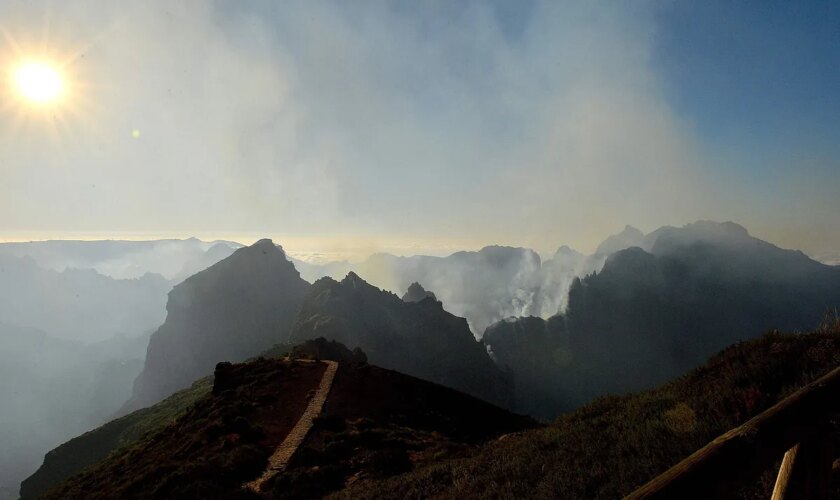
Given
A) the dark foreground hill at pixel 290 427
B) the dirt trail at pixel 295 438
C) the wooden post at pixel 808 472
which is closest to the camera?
the wooden post at pixel 808 472

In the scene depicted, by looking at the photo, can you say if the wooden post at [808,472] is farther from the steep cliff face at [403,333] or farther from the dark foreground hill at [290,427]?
the steep cliff face at [403,333]

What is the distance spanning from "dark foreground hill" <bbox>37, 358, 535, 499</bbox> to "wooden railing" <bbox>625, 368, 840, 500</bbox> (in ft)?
55.6

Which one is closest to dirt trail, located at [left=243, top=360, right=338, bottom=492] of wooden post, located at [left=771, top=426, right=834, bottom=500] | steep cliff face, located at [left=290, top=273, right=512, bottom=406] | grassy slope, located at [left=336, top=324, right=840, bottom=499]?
grassy slope, located at [left=336, top=324, right=840, bottom=499]

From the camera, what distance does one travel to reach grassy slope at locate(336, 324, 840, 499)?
24.7 feet

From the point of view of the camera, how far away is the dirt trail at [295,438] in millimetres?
19516

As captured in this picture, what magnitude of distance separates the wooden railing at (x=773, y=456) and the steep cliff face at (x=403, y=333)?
14292 cm

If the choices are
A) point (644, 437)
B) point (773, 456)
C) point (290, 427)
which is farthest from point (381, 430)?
point (773, 456)

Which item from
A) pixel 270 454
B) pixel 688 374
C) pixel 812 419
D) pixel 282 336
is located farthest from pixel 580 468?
pixel 282 336

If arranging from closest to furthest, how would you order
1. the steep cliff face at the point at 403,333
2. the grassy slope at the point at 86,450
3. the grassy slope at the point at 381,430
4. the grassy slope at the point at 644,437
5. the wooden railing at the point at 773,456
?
the wooden railing at the point at 773,456 < the grassy slope at the point at 644,437 < the grassy slope at the point at 381,430 < the grassy slope at the point at 86,450 < the steep cliff face at the point at 403,333

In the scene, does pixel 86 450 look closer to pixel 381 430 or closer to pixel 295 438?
pixel 295 438

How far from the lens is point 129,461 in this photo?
96.3 feet

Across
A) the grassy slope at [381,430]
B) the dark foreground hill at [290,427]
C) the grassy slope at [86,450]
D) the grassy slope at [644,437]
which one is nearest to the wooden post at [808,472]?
the grassy slope at [644,437]

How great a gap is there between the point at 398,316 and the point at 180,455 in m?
152

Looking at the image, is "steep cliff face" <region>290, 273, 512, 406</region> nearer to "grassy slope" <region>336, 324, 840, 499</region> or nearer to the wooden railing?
"grassy slope" <region>336, 324, 840, 499</region>
